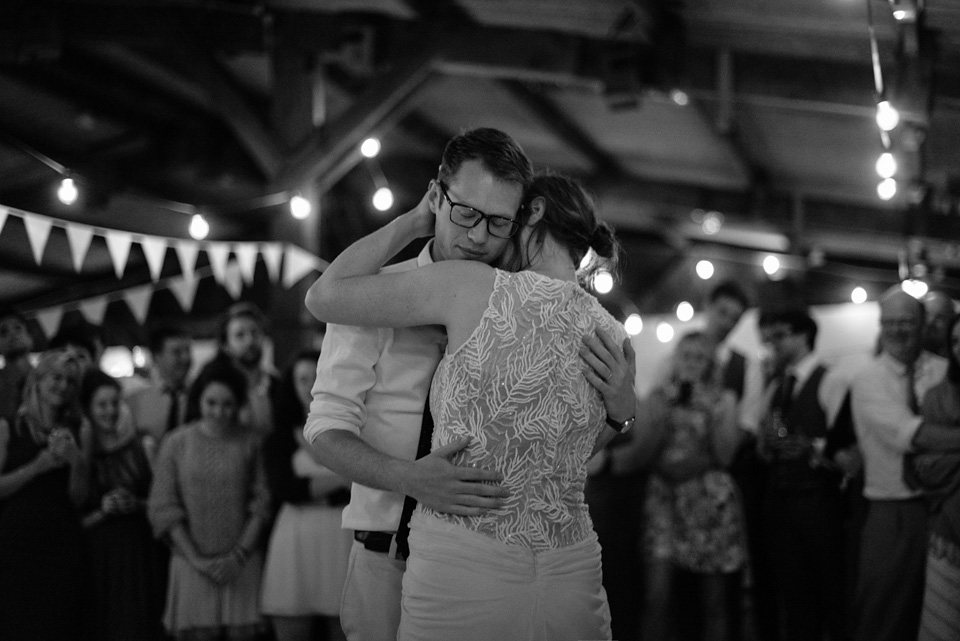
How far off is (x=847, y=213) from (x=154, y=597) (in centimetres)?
686

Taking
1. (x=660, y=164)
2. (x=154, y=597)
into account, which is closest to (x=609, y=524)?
(x=154, y=597)

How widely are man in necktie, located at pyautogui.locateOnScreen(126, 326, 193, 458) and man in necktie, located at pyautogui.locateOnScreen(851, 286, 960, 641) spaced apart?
2.73 metres

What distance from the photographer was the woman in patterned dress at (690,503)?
13.0 feet

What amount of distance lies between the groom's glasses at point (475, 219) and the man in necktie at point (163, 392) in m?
2.66

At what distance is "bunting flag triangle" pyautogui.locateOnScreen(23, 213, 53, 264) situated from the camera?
338 cm

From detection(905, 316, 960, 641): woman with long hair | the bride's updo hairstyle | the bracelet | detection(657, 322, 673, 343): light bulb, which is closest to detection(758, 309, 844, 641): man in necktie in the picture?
Answer: detection(905, 316, 960, 641): woman with long hair

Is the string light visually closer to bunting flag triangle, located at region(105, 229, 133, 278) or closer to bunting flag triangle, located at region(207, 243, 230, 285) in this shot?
bunting flag triangle, located at region(207, 243, 230, 285)

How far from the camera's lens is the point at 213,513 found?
3.70m

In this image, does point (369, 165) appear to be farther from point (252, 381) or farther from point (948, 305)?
point (948, 305)

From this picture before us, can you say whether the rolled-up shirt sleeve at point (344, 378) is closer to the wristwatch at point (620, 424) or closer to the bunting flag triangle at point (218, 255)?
the wristwatch at point (620, 424)

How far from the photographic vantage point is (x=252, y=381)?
4426 mm

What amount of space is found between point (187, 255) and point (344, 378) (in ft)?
10.9

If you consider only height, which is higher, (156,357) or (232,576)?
(156,357)

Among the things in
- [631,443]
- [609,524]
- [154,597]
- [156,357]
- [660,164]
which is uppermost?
[660,164]
